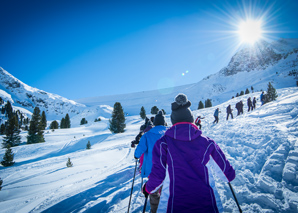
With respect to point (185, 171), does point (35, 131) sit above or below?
below

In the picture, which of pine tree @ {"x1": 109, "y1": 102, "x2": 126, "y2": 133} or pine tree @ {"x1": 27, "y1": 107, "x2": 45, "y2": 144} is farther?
pine tree @ {"x1": 109, "y1": 102, "x2": 126, "y2": 133}

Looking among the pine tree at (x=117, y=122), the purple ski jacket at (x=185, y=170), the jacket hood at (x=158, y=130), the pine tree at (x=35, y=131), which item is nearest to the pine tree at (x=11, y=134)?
the pine tree at (x=35, y=131)

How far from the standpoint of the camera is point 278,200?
2.96 metres

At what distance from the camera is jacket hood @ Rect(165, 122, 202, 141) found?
1738 millimetres

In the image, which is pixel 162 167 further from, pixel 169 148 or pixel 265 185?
pixel 265 185

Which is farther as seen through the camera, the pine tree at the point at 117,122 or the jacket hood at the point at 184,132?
the pine tree at the point at 117,122

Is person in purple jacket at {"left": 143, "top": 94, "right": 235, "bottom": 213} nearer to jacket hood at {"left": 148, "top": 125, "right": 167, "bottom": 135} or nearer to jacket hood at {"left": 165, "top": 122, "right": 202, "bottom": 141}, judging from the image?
jacket hood at {"left": 165, "top": 122, "right": 202, "bottom": 141}

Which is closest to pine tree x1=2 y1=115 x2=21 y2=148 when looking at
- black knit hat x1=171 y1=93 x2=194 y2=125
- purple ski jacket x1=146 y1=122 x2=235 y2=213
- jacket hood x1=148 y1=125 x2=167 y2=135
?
jacket hood x1=148 y1=125 x2=167 y2=135

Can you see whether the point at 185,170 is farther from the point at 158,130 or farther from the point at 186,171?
the point at 158,130

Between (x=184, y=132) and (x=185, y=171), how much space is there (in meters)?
0.51

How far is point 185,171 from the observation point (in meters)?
1.71

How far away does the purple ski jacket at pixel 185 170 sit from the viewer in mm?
1619

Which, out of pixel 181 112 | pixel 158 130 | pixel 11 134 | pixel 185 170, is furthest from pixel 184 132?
pixel 11 134

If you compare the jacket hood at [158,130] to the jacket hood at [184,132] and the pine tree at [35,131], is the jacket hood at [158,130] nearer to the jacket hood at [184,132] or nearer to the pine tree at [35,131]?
the jacket hood at [184,132]
